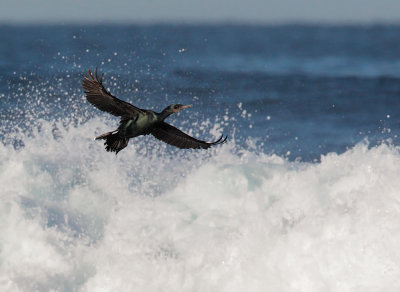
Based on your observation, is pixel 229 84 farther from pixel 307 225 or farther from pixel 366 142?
pixel 307 225

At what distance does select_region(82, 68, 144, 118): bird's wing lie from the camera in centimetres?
724

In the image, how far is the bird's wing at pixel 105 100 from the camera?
7.24 metres

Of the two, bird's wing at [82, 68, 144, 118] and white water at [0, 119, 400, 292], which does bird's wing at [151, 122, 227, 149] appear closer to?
bird's wing at [82, 68, 144, 118]

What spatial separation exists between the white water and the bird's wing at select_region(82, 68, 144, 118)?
224 centimetres

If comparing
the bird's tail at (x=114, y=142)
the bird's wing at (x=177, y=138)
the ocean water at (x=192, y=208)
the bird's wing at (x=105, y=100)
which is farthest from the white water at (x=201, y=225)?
the bird's wing at (x=105, y=100)

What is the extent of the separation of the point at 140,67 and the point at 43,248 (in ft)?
48.6

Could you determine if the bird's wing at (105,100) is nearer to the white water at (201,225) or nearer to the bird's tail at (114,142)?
the bird's tail at (114,142)

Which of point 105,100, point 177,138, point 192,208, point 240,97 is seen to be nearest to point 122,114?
point 105,100

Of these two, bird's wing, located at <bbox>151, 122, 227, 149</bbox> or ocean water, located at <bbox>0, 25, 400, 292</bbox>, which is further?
ocean water, located at <bbox>0, 25, 400, 292</bbox>

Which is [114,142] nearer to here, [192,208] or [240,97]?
[192,208]

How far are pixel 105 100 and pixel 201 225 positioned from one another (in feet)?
10.0

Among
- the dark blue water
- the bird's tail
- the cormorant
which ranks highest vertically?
the dark blue water

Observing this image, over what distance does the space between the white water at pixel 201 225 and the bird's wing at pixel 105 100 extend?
224 cm

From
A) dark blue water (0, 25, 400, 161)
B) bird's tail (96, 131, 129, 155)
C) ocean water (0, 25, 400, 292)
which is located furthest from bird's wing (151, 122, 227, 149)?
dark blue water (0, 25, 400, 161)
